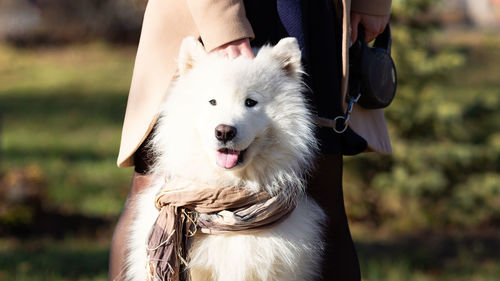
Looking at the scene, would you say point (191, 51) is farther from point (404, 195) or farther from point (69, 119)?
point (69, 119)

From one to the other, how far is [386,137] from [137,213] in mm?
1185

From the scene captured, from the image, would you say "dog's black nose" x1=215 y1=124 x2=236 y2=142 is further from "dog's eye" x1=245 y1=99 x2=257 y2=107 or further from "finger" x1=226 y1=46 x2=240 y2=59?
"finger" x1=226 y1=46 x2=240 y2=59

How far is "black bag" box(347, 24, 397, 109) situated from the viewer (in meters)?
2.73

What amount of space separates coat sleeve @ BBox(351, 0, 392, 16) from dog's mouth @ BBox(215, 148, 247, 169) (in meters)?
0.96

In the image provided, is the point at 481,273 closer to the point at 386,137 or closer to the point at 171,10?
the point at 386,137

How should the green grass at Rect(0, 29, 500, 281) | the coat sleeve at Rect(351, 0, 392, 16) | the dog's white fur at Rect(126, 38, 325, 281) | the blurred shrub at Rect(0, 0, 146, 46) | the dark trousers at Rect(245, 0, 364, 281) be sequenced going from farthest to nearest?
the blurred shrub at Rect(0, 0, 146, 46) < the green grass at Rect(0, 29, 500, 281) < the coat sleeve at Rect(351, 0, 392, 16) < the dark trousers at Rect(245, 0, 364, 281) < the dog's white fur at Rect(126, 38, 325, 281)

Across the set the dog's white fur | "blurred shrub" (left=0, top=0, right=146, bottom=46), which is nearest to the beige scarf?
the dog's white fur

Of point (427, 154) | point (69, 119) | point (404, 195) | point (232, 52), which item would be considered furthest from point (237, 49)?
point (69, 119)

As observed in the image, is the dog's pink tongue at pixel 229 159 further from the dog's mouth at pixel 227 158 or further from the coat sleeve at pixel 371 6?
the coat sleeve at pixel 371 6

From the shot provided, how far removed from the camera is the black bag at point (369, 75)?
2.73 meters

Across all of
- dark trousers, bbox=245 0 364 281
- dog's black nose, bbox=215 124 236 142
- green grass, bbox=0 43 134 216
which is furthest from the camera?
green grass, bbox=0 43 134 216

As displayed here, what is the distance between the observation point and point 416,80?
5574 millimetres

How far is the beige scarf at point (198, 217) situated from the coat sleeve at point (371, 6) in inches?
37.5

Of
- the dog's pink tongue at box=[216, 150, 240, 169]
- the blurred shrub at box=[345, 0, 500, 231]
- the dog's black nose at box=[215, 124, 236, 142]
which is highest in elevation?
the dog's black nose at box=[215, 124, 236, 142]
